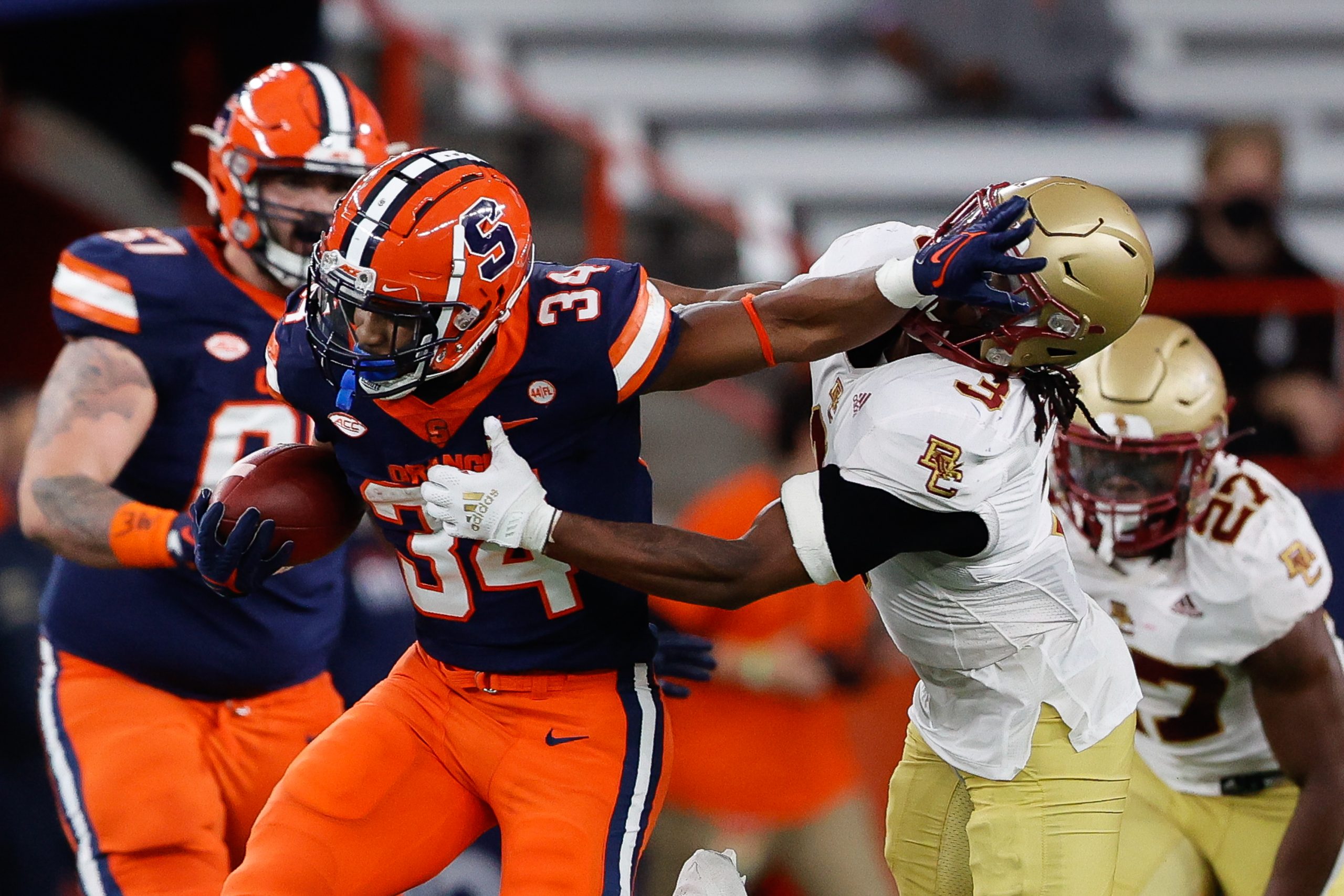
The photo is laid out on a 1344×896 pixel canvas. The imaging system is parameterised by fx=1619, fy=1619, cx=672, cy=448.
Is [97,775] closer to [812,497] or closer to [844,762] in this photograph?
[812,497]

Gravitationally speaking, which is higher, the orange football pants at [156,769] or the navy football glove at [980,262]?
the navy football glove at [980,262]

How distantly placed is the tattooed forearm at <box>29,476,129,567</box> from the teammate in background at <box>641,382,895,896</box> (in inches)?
73.4

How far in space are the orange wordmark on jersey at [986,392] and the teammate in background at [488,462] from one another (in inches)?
6.2

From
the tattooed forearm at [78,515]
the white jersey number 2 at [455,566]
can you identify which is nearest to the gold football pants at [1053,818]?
the white jersey number 2 at [455,566]

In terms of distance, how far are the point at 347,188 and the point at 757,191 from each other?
563 centimetres

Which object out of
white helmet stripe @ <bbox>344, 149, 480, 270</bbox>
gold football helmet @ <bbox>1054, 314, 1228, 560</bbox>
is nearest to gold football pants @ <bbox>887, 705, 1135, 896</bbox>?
gold football helmet @ <bbox>1054, 314, 1228, 560</bbox>

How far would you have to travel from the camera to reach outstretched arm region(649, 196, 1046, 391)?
2582mm

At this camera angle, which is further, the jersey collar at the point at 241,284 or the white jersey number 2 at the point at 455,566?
the jersey collar at the point at 241,284

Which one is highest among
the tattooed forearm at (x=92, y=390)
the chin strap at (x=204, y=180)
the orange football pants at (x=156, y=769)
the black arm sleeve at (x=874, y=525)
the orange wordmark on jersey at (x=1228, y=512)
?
the chin strap at (x=204, y=180)

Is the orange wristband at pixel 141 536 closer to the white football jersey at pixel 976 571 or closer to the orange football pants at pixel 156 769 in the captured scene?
the orange football pants at pixel 156 769

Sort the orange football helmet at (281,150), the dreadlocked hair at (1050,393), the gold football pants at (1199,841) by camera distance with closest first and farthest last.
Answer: the dreadlocked hair at (1050,393)
the gold football pants at (1199,841)
the orange football helmet at (281,150)

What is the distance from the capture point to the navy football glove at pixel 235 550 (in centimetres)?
265

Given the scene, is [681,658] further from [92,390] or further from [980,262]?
[92,390]

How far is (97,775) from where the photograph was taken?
10.0 feet
